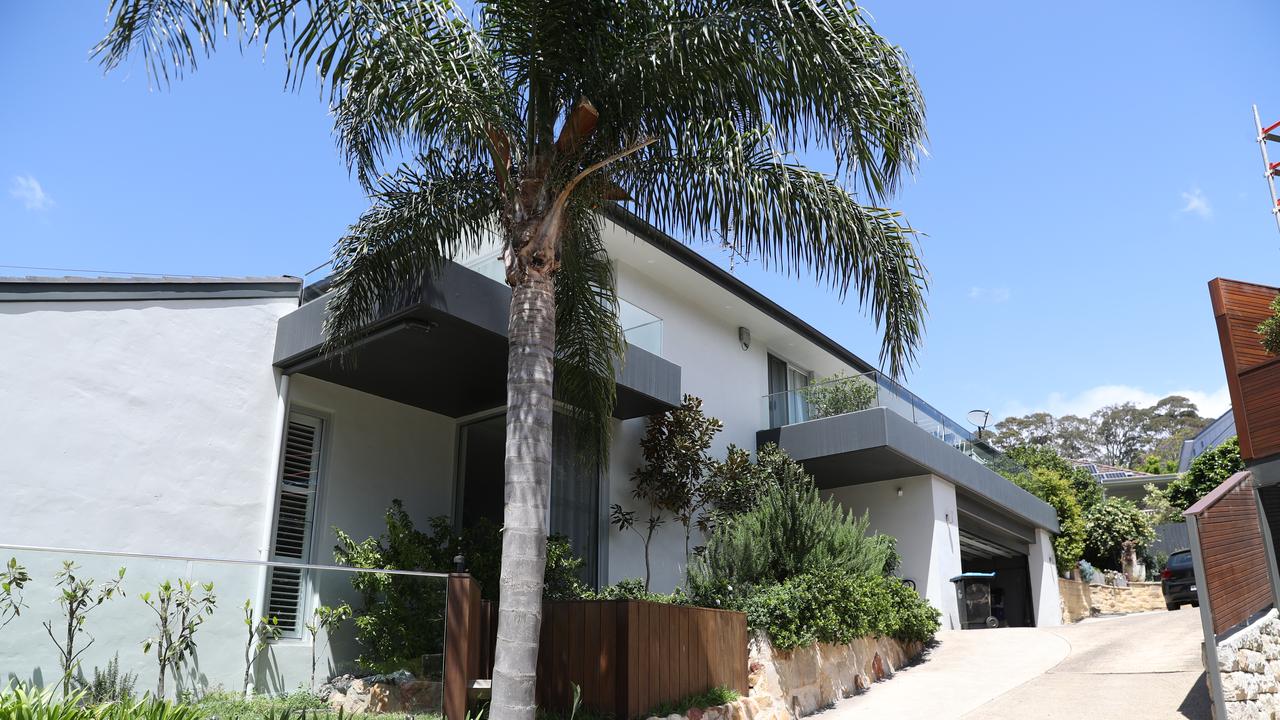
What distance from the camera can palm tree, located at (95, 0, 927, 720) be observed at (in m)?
6.42

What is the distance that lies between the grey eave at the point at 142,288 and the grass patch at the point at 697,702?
6.87 metres

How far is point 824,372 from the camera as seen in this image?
2042 centimetres

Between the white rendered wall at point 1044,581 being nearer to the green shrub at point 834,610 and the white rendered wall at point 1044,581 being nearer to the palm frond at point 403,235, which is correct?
the green shrub at point 834,610

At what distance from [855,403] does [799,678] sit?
622 cm

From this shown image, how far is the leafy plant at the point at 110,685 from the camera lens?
230 inches

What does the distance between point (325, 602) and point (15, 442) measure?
3.96 m

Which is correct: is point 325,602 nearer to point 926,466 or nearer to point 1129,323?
point 926,466

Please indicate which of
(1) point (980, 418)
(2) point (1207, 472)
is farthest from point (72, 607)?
(2) point (1207, 472)

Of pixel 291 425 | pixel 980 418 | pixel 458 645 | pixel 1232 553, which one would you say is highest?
pixel 980 418

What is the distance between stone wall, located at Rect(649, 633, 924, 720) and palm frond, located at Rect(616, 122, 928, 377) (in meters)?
4.07

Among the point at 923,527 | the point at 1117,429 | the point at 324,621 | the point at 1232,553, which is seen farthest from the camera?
the point at 1117,429

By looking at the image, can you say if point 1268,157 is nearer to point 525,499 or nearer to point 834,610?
point 834,610

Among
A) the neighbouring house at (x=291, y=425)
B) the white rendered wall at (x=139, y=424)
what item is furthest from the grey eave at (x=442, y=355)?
the white rendered wall at (x=139, y=424)

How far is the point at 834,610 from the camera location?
436 inches
